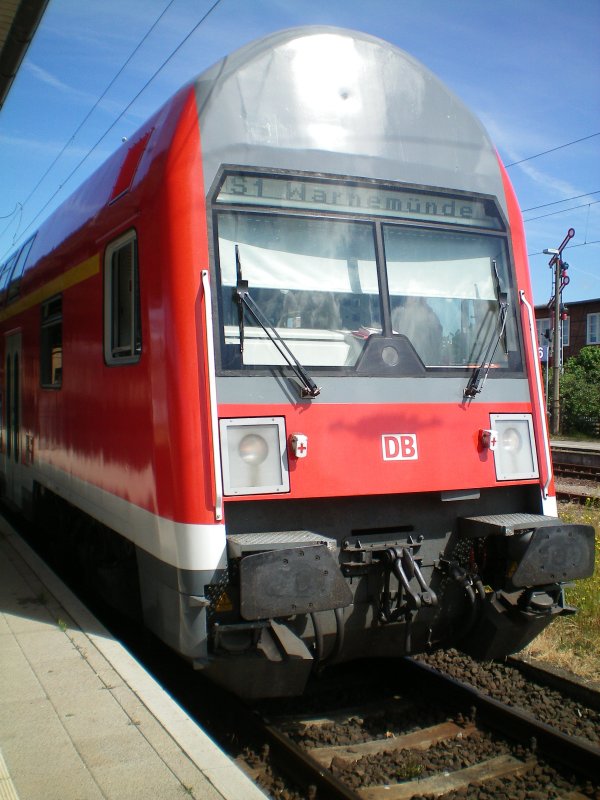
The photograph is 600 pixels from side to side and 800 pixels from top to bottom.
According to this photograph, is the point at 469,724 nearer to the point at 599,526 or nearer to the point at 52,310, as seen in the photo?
the point at 52,310

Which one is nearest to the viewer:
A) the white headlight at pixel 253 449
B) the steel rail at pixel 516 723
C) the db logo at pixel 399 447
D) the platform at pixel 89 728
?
the platform at pixel 89 728

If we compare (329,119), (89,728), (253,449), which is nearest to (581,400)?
(329,119)

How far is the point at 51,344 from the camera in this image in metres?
7.14

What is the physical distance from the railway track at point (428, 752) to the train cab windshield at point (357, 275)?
204 cm

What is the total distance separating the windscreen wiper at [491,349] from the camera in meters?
4.92

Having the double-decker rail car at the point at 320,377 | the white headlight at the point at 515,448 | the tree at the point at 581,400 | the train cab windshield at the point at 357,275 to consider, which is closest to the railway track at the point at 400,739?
→ the double-decker rail car at the point at 320,377

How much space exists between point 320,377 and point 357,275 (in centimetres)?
69

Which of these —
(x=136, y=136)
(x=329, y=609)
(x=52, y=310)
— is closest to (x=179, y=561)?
(x=329, y=609)

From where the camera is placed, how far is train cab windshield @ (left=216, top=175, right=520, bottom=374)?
15.1ft

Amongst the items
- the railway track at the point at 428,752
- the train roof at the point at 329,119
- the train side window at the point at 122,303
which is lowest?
the railway track at the point at 428,752

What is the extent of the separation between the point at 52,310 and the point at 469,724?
15.1 ft

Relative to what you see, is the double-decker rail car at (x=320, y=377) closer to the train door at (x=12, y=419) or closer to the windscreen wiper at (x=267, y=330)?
the windscreen wiper at (x=267, y=330)

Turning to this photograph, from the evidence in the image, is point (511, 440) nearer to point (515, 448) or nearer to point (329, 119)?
point (515, 448)

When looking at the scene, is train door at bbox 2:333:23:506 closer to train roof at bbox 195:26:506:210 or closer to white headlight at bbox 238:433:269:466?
train roof at bbox 195:26:506:210
